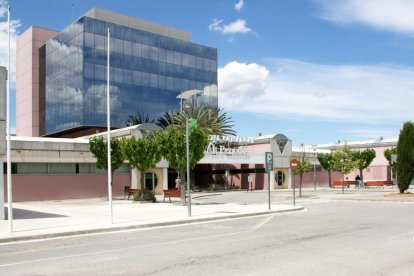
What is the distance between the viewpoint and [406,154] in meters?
35.8

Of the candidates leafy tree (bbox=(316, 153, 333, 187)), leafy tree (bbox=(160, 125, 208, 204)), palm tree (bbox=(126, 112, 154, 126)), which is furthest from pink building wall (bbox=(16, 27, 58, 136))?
leafy tree (bbox=(160, 125, 208, 204))

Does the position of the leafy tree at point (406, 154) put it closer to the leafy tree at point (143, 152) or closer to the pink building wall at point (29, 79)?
the leafy tree at point (143, 152)

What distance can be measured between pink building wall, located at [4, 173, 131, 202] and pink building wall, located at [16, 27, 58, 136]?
42.2 metres

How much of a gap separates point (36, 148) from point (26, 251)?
25.9 meters

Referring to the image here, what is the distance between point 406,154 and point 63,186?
26367mm

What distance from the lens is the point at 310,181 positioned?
213 ft

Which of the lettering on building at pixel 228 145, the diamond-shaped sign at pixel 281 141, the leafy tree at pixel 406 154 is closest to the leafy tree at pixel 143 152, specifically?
the lettering on building at pixel 228 145

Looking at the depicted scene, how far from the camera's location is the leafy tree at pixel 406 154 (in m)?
35.5

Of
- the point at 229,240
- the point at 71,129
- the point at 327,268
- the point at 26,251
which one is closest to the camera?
the point at 327,268

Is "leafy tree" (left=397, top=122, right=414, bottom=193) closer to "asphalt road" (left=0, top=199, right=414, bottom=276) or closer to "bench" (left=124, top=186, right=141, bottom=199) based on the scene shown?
"bench" (left=124, top=186, right=141, bottom=199)

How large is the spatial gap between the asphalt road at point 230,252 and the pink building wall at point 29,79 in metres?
67.5

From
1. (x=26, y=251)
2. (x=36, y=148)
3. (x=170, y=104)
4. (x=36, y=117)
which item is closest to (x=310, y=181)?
(x=170, y=104)

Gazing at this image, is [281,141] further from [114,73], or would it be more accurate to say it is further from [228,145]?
[114,73]

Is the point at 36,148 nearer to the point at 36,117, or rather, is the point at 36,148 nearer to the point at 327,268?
the point at 327,268
